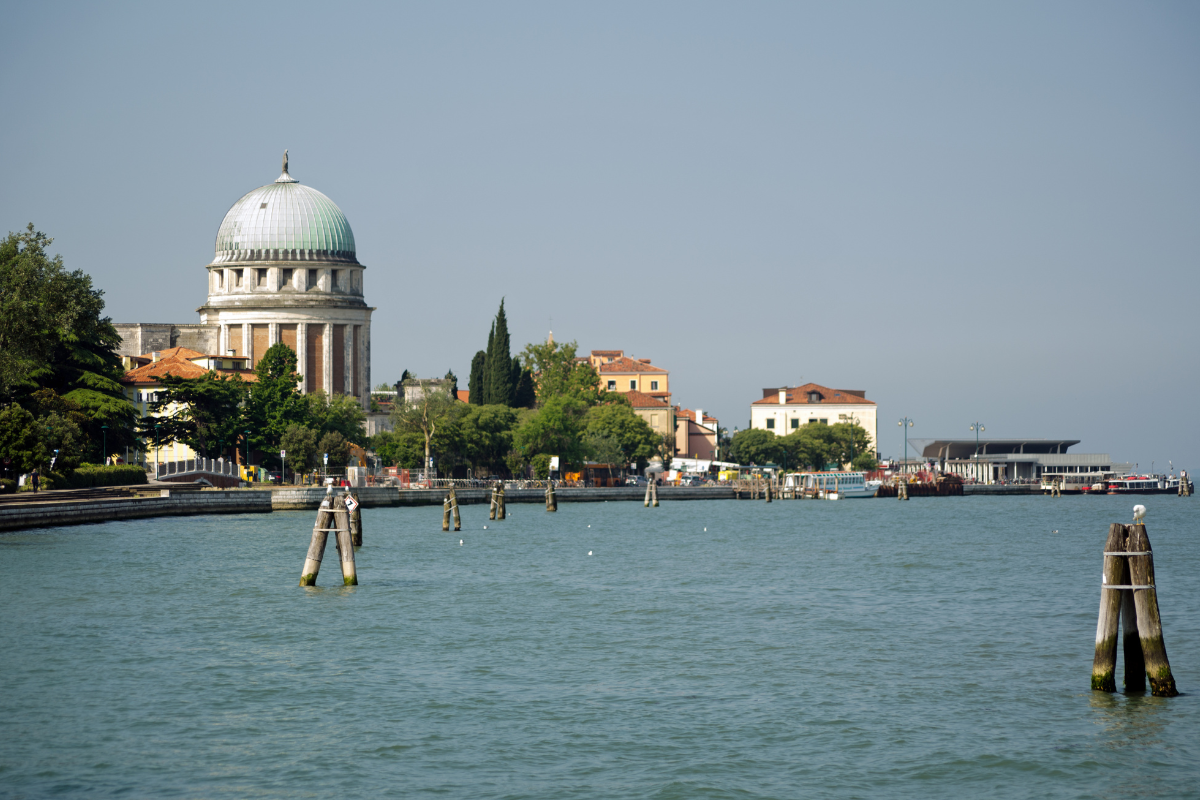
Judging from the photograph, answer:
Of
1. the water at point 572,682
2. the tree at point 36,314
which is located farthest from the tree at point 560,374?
the water at point 572,682

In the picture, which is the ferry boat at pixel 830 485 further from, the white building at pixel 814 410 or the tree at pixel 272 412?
the tree at pixel 272 412

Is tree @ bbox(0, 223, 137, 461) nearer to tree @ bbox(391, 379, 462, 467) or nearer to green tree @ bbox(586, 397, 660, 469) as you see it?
tree @ bbox(391, 379, 462, 467)

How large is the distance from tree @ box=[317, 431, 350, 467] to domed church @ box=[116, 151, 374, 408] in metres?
25.8

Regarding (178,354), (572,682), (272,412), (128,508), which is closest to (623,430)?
(178,354)

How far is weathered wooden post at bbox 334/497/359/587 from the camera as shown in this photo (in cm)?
2766

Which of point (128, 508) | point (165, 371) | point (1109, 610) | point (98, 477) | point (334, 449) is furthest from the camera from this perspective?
point (165, 371)

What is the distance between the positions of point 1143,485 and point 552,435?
6931cm

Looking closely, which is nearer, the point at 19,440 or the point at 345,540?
the point at 345,540

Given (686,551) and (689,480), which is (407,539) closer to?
(686,551)

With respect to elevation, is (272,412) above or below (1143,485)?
above

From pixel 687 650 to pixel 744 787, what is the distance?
7.73m

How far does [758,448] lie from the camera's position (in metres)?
126

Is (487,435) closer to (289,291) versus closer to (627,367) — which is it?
(289,291)

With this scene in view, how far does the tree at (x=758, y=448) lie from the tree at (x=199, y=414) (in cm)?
6297
